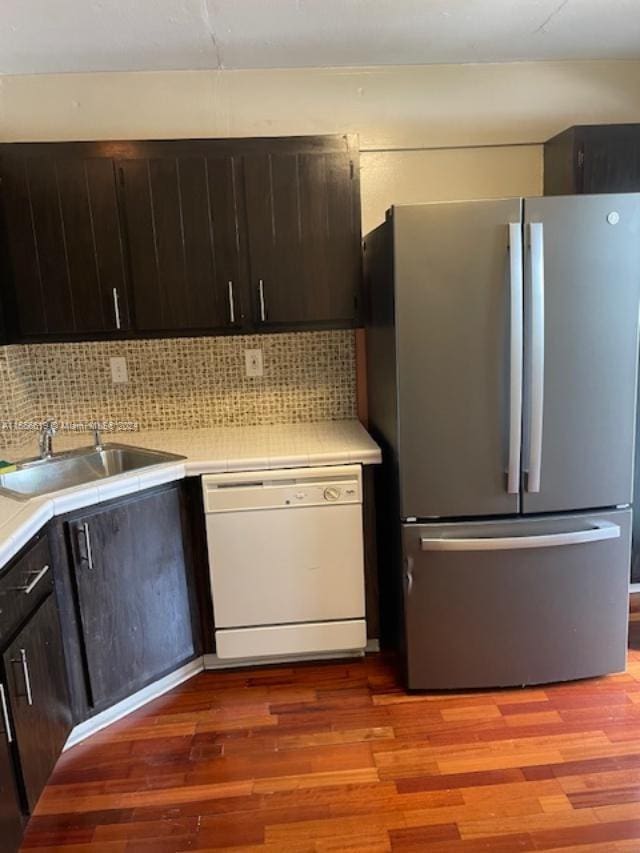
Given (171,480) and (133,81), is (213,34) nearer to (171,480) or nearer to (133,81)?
(133,81)

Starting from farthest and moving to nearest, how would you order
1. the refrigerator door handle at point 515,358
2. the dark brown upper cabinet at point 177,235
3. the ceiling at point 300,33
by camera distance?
the dark brown upper cabinet at point 177,235 → the ceiling at point 300,33 → the refrigerator door handle at point 515,358

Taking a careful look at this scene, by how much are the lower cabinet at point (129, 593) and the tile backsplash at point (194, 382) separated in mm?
683

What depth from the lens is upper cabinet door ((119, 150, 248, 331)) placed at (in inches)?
97.1

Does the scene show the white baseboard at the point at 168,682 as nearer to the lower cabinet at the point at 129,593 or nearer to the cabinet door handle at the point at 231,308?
the lower cabinet at the point at 129,593

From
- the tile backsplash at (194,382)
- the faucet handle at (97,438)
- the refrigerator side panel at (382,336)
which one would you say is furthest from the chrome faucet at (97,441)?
the refrigerator side panel at (382,336)

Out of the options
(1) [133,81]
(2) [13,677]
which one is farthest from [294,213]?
(2) [13,677]

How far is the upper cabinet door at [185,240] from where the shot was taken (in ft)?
8.09

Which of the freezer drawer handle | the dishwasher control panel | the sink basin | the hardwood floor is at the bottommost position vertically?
the hardwood floor

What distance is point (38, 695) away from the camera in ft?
5.80

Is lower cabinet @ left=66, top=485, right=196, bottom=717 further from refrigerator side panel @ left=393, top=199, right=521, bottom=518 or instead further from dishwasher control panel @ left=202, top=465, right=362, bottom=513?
refrigerator side panel @ left=393, top=199, right=521, bottom=518

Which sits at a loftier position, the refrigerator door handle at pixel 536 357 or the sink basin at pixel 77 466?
the refrigerator door handle at pixel 536 357

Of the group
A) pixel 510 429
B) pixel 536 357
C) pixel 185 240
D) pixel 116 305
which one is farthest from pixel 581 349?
pixel 116 305

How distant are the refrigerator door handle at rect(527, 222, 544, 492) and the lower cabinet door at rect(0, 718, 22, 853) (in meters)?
1.79

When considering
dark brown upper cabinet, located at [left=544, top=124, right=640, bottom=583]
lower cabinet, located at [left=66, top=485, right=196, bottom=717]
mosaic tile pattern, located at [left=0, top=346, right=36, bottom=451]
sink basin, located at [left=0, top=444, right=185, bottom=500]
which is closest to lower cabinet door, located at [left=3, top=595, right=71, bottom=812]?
lower cabinet, located at [left=66, top=485, right=196, bottom=717]
